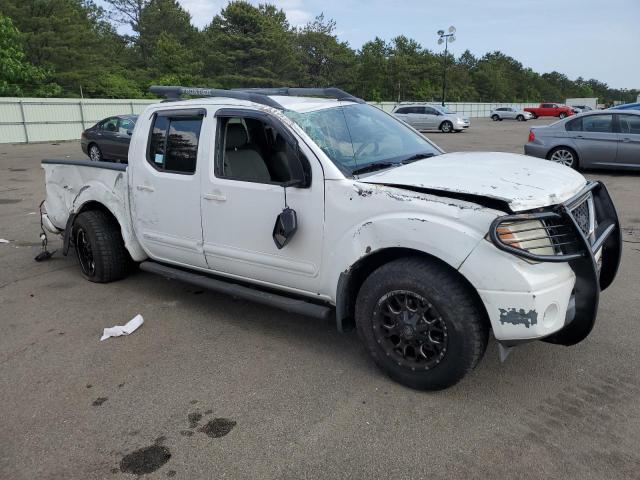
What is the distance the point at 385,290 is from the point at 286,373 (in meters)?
0.92

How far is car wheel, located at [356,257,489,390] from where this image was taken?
2.90 m

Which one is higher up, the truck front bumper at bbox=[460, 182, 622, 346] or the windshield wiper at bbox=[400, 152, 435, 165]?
the windshield wiper at bbox=[400, 152, 435, 165]

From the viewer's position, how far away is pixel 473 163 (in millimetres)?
3422

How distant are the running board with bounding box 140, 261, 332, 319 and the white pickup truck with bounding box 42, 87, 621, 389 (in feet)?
0.05

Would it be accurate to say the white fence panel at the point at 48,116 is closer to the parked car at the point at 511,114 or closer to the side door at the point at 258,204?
the side door at the point at 258,204

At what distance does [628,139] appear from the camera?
1131 centimetres

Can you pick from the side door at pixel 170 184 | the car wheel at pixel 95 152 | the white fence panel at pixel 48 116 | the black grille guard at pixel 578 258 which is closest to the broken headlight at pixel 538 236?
the black grille guard at pixel 578 258

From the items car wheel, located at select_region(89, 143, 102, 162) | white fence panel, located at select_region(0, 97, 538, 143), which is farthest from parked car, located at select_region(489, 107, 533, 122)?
car wheel, located at select_region(89, 143, 102, 162)

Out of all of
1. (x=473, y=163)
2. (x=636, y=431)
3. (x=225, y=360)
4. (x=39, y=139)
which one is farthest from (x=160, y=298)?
(x=39, y=139)

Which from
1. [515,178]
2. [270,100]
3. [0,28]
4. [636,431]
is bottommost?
[636,431]

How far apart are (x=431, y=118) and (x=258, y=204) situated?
28964mm

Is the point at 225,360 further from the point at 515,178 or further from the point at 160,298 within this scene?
the point at 515,178

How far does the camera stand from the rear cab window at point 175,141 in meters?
4.12

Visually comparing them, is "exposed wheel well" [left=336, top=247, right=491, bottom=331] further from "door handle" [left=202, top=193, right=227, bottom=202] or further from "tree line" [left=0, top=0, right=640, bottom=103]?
"tree line" [left=0, top=0, right=640, bottom=103]
